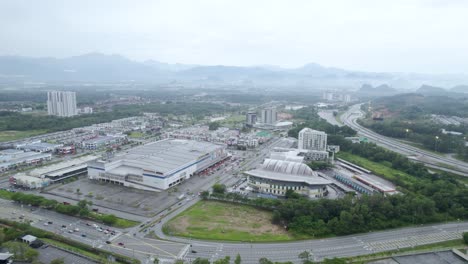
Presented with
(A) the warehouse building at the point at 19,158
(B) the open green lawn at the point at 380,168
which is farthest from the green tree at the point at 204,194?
(A) the warehouse building at the point at 19,158

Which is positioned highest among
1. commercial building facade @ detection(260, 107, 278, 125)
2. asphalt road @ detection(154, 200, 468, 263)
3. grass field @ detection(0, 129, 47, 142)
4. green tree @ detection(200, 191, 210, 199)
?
commercial building facade @ detection(260, 107, 278, 125)

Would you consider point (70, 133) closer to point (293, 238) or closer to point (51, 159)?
point (51, 159)

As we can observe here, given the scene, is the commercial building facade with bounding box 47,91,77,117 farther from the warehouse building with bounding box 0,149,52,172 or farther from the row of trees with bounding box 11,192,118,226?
the row of trees with bounding box 11,192,118,226

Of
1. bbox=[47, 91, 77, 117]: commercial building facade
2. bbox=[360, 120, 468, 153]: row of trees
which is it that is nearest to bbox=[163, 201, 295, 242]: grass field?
bbox=[360, 120, 468, 153]: row of trees

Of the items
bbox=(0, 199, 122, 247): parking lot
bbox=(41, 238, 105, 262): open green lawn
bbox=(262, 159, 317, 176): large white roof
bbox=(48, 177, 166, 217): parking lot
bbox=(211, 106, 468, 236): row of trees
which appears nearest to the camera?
bbox=(41, 238, 105, 262): open green lawn

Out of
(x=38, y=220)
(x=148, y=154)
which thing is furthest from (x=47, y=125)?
(x=38, y=220)

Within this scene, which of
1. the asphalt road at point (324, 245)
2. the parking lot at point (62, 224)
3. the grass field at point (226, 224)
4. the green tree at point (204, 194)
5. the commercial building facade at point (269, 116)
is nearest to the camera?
the asphalt road at point (324, 245)

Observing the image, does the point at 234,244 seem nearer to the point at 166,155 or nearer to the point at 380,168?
the point at 166,155

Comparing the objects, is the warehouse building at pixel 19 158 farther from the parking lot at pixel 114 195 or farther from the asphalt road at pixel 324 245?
the asphalt road at pixel 324 245
